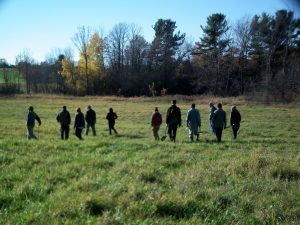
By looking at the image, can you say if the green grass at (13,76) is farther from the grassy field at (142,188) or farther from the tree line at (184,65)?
the grassy field at (142,188)

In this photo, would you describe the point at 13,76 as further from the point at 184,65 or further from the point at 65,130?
the point at 65,130

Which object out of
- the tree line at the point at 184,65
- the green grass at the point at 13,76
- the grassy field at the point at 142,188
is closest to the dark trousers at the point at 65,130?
the grassy field at the point at 142,188

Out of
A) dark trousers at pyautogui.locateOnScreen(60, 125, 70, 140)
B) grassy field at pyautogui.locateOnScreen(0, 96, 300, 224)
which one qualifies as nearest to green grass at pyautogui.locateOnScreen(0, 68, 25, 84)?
dark trousers at pyautogui.locateOnScreen(60, 125, 70, 140)

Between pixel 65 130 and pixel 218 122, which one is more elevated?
pixel 218 122

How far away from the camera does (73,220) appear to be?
235 inches

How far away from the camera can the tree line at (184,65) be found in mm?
67000

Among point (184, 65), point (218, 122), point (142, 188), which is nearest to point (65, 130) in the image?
point (218, 122)

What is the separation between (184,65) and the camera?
82.4 meters

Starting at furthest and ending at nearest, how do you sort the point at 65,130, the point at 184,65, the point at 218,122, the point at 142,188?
1. the point at 184,65
2. the point at 65,130
3. the point at 218,122
4. the point at 142,188

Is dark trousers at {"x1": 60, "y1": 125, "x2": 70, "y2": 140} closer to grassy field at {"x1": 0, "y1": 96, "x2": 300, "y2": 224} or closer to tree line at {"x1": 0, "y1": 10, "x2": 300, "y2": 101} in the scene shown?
grassy field at {"x1": 0, "y1": 96, "x2": 300, "y2": 224}

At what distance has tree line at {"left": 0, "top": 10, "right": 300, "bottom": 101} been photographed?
6700cm

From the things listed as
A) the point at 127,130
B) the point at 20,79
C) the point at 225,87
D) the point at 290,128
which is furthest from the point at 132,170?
the point at 20,79

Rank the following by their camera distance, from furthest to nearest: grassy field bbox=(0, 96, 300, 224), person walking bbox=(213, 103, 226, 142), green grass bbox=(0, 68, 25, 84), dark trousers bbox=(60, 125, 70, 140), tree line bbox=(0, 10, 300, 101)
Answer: green grass bbox=(0, 68, 25, 84), tree line bbox=(0, 10, 300, 101), dark trousers bbox=(60, 125, 70, 140), person walking bbox=(213, 103, 226, 142), grassy field bbox=(0, 96, 300, 224)

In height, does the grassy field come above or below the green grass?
below
